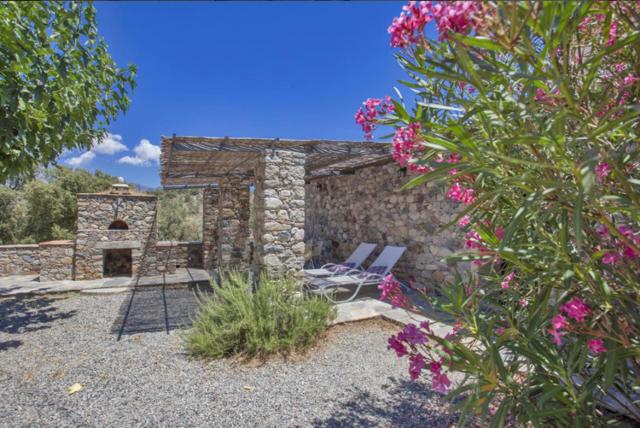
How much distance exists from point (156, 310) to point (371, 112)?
561cm

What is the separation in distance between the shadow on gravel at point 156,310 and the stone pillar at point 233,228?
0.84 m

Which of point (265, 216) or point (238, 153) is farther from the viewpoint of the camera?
point (238, 153)

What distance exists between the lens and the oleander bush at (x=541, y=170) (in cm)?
89

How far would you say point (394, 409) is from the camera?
254cm

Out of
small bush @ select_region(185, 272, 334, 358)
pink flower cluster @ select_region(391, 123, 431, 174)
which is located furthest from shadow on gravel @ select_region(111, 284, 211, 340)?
pink flower cluster @ select_region(391, 123, 431, 174)

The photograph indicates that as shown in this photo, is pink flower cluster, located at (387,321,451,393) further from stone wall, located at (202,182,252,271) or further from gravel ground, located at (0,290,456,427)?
stone wall, located at (202,182,252,271)

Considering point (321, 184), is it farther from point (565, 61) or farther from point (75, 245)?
point (565, 61)

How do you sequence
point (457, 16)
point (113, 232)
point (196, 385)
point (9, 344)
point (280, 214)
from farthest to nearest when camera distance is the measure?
1. point (113, 232)
2. point (280, 214)
3. point (9, 344)
4. point (196, 385)
5. point (457, 16)

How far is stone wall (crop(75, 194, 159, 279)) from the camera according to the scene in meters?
8.55

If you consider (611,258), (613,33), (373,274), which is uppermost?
(613,33)

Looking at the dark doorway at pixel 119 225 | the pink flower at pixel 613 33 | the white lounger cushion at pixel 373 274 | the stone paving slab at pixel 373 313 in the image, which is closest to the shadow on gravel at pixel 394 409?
the stone paving slab at pixel 373 313

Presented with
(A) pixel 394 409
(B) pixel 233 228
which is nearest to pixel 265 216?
(A) pixel 394 409

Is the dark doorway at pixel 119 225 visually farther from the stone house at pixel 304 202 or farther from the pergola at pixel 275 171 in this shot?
the pergola at pixel 275 171

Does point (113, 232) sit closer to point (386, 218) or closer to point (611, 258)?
point (386, 218)
